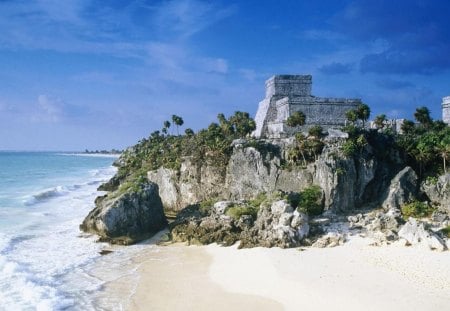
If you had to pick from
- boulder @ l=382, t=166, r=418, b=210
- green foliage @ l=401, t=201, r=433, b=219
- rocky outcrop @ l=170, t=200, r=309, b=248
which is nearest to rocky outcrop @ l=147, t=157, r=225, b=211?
rocky outcrop @ l=170, t=200, r=309, b=248

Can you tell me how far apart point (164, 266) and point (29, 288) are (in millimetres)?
5902

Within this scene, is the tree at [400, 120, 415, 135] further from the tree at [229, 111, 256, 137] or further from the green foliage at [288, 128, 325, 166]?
the tree at [229, 111, 256, 137]

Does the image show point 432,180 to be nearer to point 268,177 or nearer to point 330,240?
point 330,240

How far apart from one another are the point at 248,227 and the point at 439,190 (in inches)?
497

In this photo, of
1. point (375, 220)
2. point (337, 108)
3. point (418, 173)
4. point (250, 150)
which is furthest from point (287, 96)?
point (375, 220)

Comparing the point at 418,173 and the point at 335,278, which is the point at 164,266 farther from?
the point at 418,173

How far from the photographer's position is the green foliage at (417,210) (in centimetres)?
2719

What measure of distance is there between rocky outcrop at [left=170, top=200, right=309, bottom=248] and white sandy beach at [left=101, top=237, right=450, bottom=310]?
1050 millimetres

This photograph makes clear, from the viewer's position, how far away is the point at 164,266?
70.6 feet

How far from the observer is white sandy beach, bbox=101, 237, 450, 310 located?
16406 mm

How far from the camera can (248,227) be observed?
25844 mm

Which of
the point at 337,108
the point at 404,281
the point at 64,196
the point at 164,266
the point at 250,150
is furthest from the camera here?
the point at 64,196

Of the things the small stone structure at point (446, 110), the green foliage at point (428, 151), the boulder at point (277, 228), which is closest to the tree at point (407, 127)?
the green foliage at point (428, 151)

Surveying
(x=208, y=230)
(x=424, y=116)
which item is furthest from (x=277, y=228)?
(x=424, y=116)
